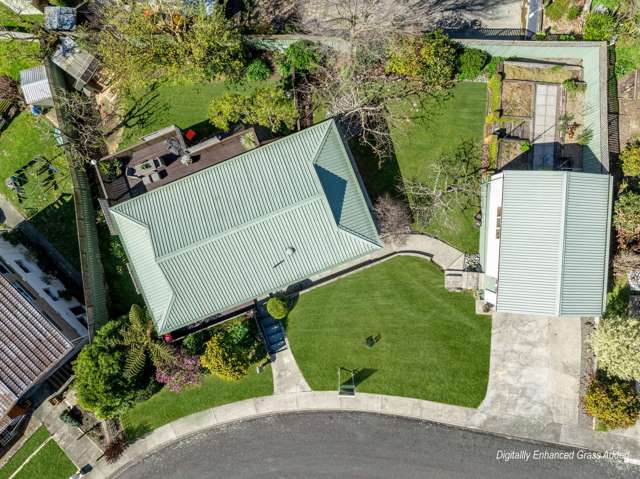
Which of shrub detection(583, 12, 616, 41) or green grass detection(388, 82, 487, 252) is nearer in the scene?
shrub detection(583, 12, 616, 41)

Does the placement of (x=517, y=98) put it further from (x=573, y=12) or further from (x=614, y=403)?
(x=614, y=403)

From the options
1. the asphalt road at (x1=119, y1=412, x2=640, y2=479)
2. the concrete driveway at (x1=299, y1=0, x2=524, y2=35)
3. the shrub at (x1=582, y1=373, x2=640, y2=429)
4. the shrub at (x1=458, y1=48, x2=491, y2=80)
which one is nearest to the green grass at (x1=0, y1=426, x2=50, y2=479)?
the asphalt road at (x1=119, y1=412, x2=640, y2=479)

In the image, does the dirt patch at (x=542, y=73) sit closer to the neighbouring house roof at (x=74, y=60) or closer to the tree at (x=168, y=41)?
the tree at (x=168, y=41)

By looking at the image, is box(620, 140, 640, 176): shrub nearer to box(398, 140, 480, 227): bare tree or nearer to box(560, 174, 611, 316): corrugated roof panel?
box(560, 174, 611, 316): corrugated roof panel

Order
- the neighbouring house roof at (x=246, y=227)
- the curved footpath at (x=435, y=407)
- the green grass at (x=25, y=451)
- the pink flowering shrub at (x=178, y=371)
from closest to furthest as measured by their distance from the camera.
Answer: the neighbouring house roof at (x=246, y=227) < the pink flowering shrub at (x=178, y=371) < the curved footpath at (x=435, y=407) < the green grass at (x=25, y=451)

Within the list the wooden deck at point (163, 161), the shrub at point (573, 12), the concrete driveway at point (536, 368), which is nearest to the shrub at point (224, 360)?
the wooden deck at point (163, 161)

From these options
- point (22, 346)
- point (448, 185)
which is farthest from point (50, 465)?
point (448, 185)
